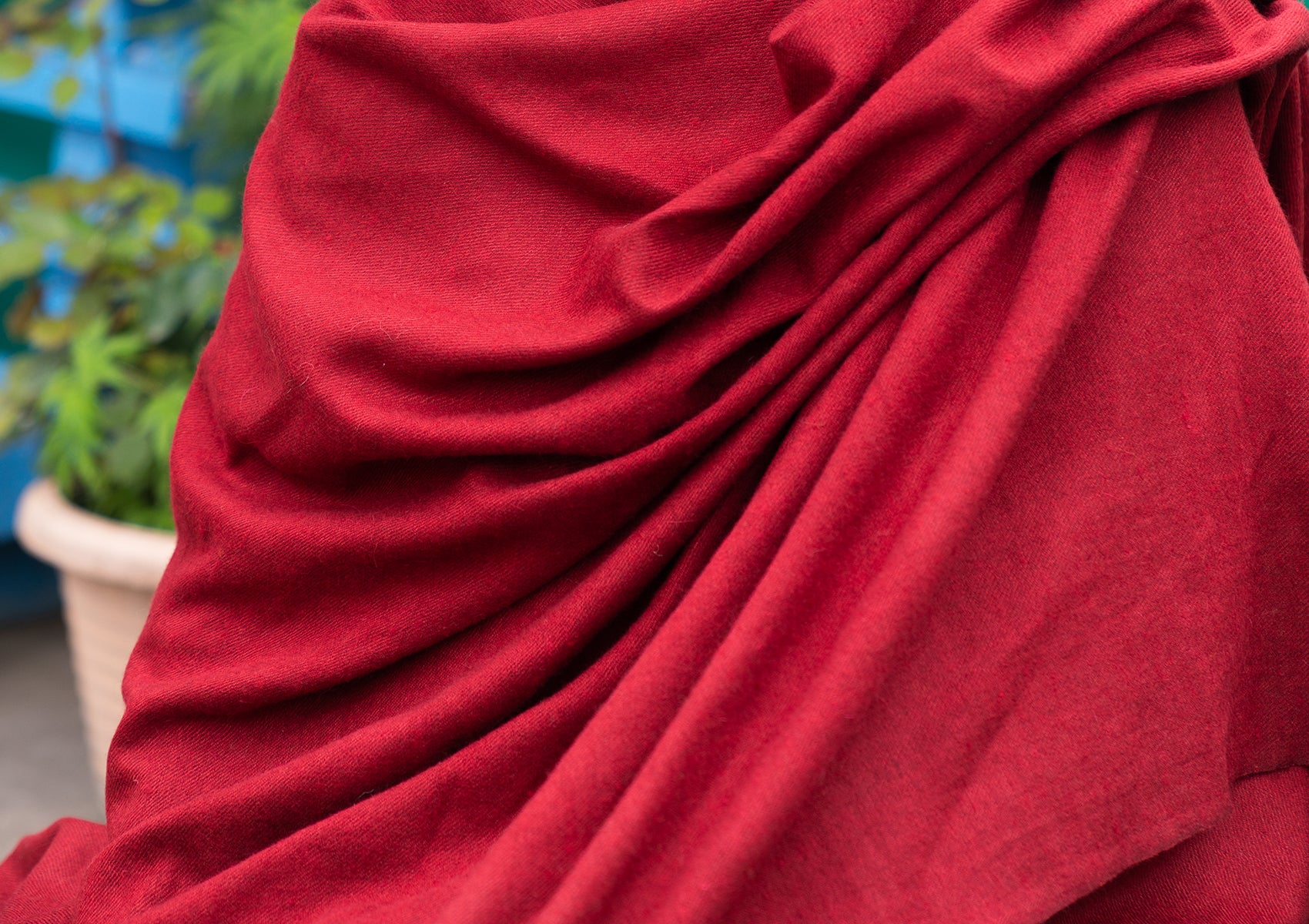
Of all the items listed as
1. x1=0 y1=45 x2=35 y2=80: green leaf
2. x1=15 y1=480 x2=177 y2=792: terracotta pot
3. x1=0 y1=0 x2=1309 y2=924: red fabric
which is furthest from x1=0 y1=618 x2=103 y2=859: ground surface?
x1=0 y1=45 x2=35 y2=80: green leaf

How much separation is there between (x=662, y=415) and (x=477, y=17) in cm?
32

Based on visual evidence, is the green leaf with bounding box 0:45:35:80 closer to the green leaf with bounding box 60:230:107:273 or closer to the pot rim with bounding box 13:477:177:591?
the green leaf with bounding box 60:230:107:273

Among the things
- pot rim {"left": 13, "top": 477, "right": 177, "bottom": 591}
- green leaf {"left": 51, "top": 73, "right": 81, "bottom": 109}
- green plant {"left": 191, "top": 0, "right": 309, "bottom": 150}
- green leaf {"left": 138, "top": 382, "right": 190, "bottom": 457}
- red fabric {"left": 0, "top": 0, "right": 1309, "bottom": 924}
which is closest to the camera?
red fabric {"left": 0, "top": 0, "right": 1309, "bottom": 924}

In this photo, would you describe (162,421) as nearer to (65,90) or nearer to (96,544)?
(96,544)

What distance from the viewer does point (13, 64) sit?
1.46 m

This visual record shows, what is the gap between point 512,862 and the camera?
564 millimetres

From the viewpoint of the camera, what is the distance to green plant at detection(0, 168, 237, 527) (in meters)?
1.30

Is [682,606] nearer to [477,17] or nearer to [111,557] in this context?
[477,17]

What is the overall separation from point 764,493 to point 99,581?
0.83 m

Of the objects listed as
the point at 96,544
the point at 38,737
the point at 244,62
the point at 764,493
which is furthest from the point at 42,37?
the point at 764,493

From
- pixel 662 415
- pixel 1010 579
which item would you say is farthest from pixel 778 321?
pixel 1010 579

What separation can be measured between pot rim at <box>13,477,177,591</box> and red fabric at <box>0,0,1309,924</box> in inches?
15.6

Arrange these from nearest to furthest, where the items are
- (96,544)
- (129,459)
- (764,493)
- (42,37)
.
A: (764,493), (96,544), (129,459), (42,37)

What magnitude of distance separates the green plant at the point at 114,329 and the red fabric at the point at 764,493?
59cm
